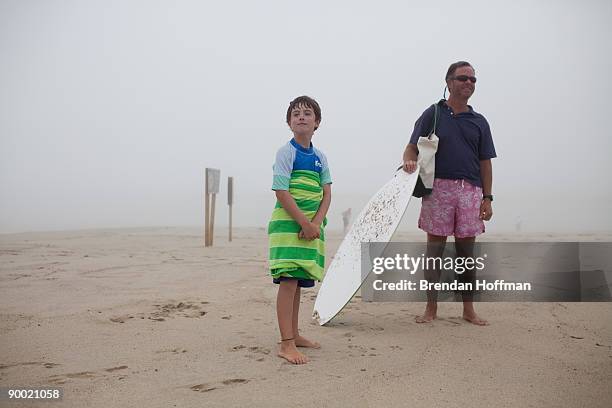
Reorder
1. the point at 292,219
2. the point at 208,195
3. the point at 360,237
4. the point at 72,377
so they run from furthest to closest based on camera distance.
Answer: the point at 208,195 < the point at 360,237 < the point at 292,219 < the point at 72,377

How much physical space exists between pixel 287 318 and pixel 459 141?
1.66 m

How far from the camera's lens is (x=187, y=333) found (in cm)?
262

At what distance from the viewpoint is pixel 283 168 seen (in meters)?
2.26

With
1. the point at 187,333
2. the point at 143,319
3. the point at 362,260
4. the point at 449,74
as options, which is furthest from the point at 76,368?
the point at 449,74

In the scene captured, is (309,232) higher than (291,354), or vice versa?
(309,232)

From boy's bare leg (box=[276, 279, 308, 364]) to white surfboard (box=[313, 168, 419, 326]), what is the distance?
46cm

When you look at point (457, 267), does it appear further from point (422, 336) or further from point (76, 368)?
point (76, 368)

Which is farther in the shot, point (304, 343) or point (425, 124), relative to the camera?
point (425, 124)

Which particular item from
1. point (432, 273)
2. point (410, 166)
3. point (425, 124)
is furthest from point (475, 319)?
point (425, 124)

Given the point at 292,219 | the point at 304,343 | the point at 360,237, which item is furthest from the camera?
the point at 360,237

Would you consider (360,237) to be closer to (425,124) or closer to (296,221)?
(296,221)

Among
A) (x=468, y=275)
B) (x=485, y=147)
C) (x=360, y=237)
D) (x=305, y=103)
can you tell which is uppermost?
(x=305, y=103)

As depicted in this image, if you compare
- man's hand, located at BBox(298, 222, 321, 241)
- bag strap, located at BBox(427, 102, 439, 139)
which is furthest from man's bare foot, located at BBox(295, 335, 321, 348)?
bag strap, located at BBox(427, 102, 439, 139)

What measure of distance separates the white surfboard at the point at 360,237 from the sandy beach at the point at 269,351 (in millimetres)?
182
